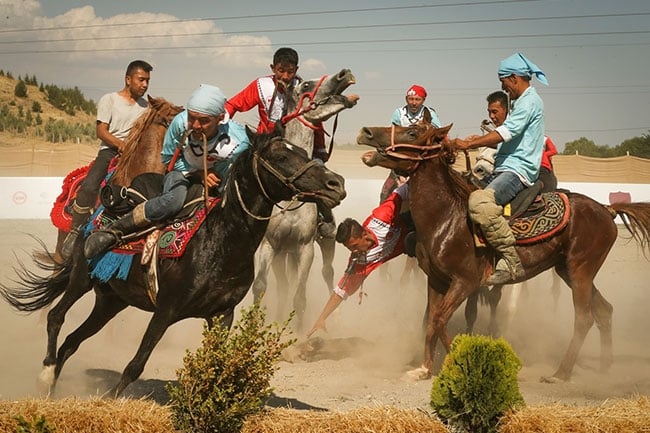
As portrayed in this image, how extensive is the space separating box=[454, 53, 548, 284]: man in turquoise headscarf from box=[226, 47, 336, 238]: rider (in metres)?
1.87

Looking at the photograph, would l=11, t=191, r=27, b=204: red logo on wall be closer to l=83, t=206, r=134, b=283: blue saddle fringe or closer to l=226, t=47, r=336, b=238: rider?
l=226, t=47, r=336, b=238: rider

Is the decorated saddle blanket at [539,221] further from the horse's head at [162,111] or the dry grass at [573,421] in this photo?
the horse's head at [162,111]

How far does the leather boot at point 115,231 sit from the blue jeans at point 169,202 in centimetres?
9

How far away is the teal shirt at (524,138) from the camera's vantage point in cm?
827

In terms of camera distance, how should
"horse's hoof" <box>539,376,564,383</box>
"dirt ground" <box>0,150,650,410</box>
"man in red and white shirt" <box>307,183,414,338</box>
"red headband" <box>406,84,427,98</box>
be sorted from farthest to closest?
"red headband" <box>406,84,427,98</box> → "man in red and white shirt" <box>307,183,414,338</box> → "horse's hoof" <box>539,376,564,383</box> → "dirt ground" <box>0,150,650,410</box>

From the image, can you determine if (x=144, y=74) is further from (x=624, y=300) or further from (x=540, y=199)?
(x=624, y=300)

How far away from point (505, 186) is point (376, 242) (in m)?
1.73

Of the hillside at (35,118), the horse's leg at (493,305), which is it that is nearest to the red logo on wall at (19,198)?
the horse's leg at (493,305)

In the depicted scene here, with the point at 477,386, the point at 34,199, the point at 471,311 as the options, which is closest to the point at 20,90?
the point at 34,199

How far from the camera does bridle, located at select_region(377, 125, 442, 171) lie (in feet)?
27.7

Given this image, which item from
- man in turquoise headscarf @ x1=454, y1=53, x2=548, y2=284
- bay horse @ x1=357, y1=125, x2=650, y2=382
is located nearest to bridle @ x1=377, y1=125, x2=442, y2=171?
bay horse @ x1=357, y1=125, x2=650, y2=382

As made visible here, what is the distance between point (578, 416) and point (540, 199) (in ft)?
12.1

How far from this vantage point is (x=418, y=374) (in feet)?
27.9

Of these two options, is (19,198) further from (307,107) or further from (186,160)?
Answer: (186,160)
